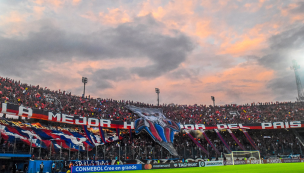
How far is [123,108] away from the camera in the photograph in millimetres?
48250

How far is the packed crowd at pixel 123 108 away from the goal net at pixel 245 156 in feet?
26.7

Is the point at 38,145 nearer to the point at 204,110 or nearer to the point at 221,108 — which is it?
the point at 204,110

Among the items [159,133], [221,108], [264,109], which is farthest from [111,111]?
[264,109]

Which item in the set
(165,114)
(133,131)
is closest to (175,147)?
(133,131)

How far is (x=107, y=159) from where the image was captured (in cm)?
3303

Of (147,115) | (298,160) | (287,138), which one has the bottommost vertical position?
(298,160)

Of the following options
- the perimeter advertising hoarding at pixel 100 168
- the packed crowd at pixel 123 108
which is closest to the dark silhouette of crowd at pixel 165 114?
the packed crowd at pixel 123 108

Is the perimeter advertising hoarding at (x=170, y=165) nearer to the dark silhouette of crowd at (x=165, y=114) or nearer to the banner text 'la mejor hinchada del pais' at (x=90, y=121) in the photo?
the dark silhouette of crowd at (x=165, y=114)

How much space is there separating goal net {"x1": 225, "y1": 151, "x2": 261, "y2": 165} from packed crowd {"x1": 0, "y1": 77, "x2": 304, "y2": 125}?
26.7ft

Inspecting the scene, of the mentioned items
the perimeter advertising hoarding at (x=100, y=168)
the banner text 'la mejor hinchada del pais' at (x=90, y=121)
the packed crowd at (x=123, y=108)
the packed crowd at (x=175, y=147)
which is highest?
the packed crowd at (x=123, y=108)

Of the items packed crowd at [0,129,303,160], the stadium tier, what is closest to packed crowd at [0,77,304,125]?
the stadium tier

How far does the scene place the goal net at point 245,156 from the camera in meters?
42.1

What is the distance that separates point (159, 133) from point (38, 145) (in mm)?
20913

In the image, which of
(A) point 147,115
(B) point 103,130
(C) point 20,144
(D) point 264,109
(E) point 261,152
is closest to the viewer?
(C) point 20,144
